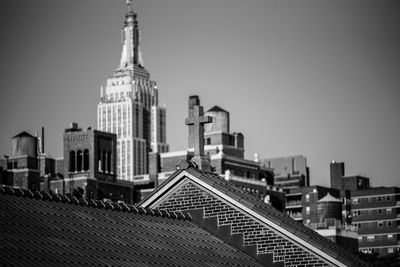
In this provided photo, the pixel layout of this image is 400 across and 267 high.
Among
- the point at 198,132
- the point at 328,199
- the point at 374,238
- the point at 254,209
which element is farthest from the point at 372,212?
the point at 254,209

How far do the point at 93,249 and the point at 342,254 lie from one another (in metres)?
9.17

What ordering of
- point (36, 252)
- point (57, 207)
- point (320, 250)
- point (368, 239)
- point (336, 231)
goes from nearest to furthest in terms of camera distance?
point (36, 252)
point (57, 207)
point (320, 250)
point (336, 231)
point (368, 239)

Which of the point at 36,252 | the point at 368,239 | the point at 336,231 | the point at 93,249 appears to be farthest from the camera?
the point at 368,239

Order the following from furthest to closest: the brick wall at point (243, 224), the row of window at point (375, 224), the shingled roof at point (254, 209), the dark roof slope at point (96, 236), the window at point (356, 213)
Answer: the window at point (356, 213) → the row of window at point (375, 224) → the brick wall at point (243, 224) → the shingled roof at point (254, 209) → the dark roof slope at point (96, 236)

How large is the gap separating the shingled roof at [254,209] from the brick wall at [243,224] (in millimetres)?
50

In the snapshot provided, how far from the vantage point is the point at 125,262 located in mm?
32500

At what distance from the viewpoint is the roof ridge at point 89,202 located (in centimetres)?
3415

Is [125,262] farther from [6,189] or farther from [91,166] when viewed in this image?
[91,166]

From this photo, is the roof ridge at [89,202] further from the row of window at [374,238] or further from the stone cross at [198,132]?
the row of window at [374,238]

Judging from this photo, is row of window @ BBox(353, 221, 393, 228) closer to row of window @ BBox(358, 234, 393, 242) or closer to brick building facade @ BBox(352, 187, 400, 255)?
brick building facade @ BBox(352, 187, 400, 255)

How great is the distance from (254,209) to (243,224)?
58 cm

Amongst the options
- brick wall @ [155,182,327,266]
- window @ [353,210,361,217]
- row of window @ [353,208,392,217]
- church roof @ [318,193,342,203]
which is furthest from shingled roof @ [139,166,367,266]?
window @ [353,210,361,217]

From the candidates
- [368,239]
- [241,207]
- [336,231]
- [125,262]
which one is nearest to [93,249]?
[125,262]

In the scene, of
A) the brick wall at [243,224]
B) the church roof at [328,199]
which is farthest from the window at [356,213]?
the brick wall at [243,224]
